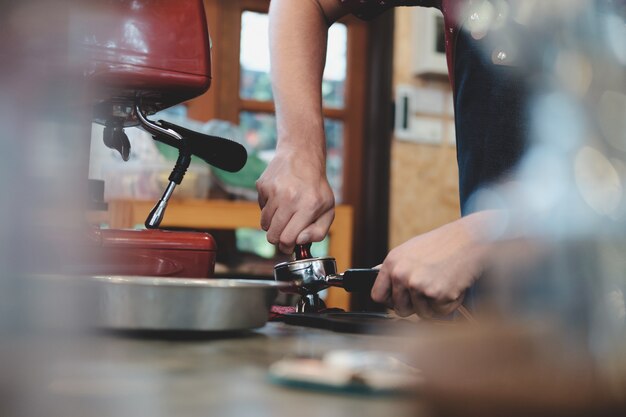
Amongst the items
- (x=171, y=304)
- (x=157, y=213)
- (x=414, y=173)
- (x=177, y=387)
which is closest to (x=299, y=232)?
(x=157, y=213)

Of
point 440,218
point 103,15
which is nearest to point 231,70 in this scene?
point 440,218

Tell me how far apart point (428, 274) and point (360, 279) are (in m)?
0.09

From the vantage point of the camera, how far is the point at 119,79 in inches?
35.1

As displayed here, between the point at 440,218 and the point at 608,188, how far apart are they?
3.16 metres

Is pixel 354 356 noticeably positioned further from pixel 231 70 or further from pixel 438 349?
pixel 231 70

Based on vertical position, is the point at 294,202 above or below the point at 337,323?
above

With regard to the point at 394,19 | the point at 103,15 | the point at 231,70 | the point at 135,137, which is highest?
the point at 394,19

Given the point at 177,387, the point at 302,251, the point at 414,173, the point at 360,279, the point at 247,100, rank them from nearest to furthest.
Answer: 1. the point at 177,387
2. the point at 360,279
3. the point at 302,251
4. the point at 247,100
5. the point at 414,173

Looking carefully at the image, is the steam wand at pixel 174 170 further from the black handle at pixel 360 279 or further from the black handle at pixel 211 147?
the black handle at pixel 360 279

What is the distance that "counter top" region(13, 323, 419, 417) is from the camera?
0.69ft

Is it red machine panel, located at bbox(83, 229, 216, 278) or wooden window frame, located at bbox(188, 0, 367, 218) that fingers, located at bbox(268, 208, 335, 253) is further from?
wooden window frame, located at bbox(188, 0, 367, 218)

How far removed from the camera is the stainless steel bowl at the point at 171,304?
0.42 meters

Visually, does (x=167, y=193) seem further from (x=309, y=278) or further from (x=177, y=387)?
(x=177, y=387)

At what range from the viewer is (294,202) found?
94 cm
